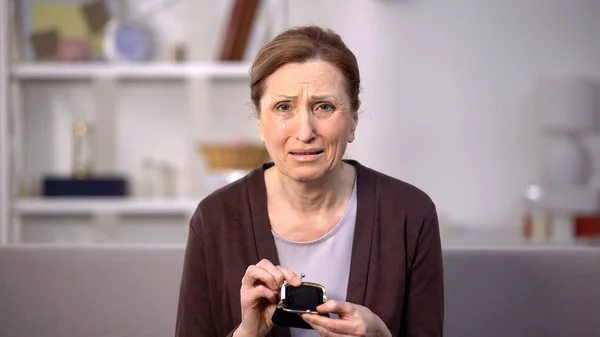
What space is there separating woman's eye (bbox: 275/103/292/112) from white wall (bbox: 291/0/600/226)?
305cm

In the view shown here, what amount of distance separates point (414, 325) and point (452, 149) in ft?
11.1

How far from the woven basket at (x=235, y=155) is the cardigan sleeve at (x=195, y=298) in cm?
302

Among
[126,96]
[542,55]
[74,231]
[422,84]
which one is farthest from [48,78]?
[542,55]

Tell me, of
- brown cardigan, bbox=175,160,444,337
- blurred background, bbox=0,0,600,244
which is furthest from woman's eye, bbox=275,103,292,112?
blurred background, bbox=0,0,600,244

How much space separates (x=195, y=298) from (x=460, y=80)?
3.52 m

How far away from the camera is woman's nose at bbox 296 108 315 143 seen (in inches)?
68.2

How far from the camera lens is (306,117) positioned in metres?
1.75

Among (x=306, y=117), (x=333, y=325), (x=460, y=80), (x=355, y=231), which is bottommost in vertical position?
(x=333, y=325)

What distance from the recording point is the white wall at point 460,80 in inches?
194

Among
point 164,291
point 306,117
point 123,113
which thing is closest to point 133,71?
point 123,113

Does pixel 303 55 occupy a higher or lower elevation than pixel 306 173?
higher

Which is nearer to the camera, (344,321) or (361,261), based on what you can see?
(344,321)

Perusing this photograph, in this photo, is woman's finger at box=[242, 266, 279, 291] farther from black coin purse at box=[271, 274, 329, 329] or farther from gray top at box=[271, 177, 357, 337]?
gray top at box=[271, 177, 357, 337]

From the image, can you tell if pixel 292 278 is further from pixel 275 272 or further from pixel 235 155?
pixel 235 155
